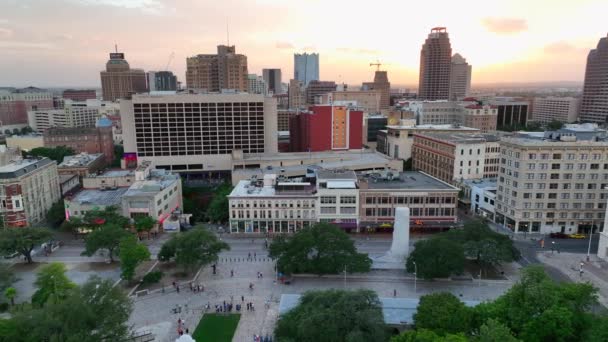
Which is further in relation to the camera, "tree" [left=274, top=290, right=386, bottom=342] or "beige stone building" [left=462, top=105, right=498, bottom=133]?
"beige stone building" [left=462, top=105, right=498, bottom=133]

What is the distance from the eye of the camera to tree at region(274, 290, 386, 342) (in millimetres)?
43781

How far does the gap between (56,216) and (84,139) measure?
79185mm

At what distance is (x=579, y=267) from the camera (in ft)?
238

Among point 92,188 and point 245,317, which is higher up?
point 92,188

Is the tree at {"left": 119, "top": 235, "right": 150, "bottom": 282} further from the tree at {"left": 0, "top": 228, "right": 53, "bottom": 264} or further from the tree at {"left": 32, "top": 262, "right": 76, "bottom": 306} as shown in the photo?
the tree at {"left": 0, "top": 228, "right": 53, "bottom": 264}

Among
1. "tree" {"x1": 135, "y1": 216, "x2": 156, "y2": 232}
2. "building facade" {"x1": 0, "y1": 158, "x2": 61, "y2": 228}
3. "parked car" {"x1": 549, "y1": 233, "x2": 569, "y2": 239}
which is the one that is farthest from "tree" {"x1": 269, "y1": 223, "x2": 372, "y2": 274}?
"building facade" {"x1": 0, "y1": 158, "x2": 61, "y2": 228}

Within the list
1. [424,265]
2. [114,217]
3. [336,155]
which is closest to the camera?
[424,265]

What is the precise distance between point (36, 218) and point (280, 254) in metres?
64.0

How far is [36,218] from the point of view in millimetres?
98500

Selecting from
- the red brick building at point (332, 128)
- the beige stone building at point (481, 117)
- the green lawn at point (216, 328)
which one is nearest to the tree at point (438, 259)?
the green lawn at point (216, 328)

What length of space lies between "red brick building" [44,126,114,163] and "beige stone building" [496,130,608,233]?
465ft

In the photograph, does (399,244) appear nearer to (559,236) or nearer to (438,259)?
(438,259)

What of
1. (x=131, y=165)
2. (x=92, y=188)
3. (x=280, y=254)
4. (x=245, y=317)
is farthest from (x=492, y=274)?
(x=131, y=165)

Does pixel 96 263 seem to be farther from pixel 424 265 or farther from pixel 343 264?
pixel 424 265
